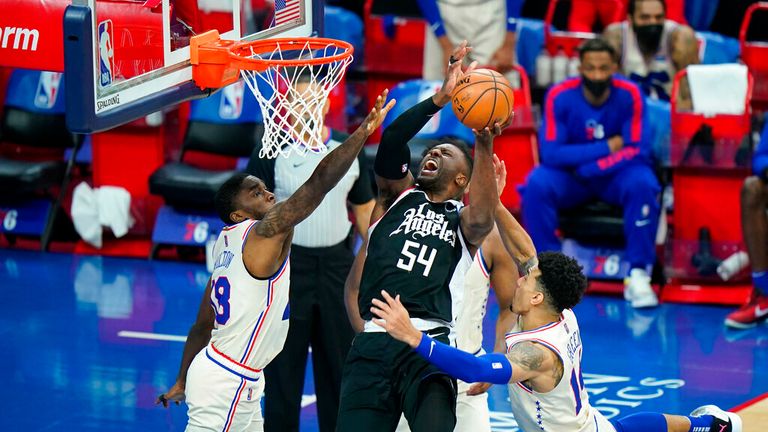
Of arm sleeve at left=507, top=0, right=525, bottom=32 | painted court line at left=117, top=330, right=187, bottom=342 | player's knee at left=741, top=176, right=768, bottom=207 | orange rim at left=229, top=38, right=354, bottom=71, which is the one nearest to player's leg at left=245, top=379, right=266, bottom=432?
orange rim at left=229, top=38, right=354, bottom=71

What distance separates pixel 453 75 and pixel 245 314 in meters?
1.47

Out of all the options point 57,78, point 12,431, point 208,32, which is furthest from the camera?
point 57,78

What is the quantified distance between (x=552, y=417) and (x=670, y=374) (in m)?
3.35

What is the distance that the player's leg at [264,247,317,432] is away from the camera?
279 inches

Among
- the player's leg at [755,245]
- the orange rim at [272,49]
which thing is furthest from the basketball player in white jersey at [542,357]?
the player's leg at [755,245]

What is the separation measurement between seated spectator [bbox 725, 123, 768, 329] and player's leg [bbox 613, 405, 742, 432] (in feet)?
10.5

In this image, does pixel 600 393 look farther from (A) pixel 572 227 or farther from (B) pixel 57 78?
(B) pixel 57 78

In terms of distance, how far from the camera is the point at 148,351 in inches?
375

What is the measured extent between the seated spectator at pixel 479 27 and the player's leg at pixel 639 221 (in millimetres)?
1823

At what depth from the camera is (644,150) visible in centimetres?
1100

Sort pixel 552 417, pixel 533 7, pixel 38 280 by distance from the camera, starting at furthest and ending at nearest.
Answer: pixel 533 7
pixel 38 280
pixel 552 417

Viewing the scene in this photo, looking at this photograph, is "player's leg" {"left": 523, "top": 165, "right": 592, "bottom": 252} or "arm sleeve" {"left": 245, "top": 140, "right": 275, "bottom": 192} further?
"player's leg" {"left": 523, "top": 165, "right": 592, "bottom": 252}

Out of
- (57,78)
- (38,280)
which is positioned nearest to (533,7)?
(57,78)

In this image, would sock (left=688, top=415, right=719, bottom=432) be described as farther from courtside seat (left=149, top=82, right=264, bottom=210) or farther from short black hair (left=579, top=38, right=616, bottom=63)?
courtside seat (left=149, top=82, right=264, bottom=210)
